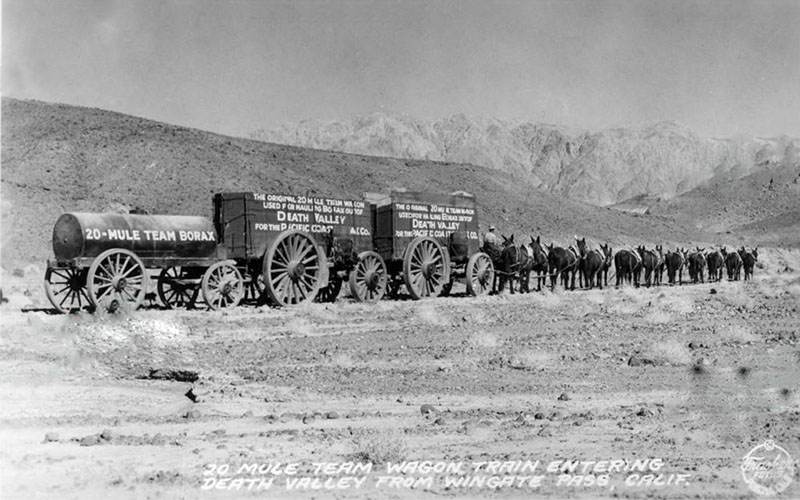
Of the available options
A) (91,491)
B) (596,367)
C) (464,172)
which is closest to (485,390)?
(596,367)

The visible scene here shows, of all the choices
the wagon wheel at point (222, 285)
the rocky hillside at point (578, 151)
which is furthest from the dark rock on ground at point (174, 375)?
the rocky hillside at point (578, 151)

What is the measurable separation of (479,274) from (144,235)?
10.00 m

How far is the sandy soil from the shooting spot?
228 inches

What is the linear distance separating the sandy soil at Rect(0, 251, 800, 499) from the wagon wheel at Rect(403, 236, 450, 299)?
178 inches

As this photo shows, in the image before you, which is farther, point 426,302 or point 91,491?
point 426,302

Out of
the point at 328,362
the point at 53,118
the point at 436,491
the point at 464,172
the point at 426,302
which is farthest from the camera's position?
the point at 464,172

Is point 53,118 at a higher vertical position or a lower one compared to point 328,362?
higher

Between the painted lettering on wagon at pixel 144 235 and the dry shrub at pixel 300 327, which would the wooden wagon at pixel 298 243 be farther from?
the dry shrub at pixel 300 327

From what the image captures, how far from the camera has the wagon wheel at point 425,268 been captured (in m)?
20.1

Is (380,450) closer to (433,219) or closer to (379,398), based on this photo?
(379,398)

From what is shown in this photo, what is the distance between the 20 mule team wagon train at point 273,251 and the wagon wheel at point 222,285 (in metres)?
0.02

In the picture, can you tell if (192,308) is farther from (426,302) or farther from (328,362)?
(328,362)

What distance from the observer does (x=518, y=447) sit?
6.45m

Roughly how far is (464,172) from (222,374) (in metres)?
56.7
